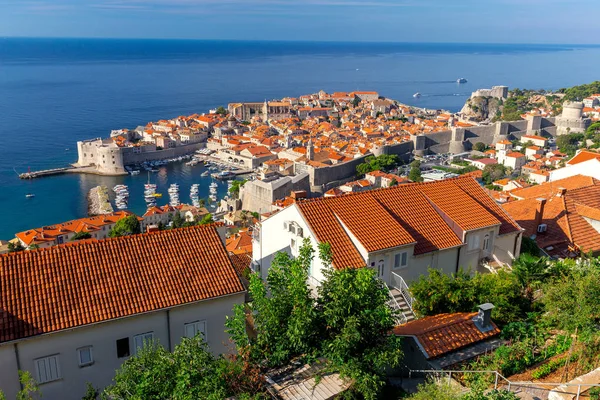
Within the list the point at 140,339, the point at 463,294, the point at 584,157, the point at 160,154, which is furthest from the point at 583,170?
the point at 160,154

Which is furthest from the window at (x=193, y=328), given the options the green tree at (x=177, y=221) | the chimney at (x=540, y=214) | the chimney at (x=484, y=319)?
the green tree at (x=177, y=221)

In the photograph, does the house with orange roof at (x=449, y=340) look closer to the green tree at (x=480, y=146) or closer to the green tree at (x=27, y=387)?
the green tree at (x=27, y=387)

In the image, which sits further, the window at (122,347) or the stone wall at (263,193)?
the stone wall at (263,193)

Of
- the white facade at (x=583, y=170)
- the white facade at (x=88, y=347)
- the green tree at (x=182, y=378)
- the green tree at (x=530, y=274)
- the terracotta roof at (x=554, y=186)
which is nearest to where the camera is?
the green tree at (x=182, y=378)

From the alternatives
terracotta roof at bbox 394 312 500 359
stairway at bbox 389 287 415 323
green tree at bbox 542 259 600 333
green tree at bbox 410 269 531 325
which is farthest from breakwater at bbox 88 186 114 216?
green tree at bbox 542 259 600 333

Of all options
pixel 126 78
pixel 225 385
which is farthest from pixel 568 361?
pixel 126 78

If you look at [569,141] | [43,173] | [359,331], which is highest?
[359,331]

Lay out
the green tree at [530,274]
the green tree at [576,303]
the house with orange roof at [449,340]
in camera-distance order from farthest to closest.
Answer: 1. the green tree at [530,274]
2. the house with orange roof at [449,340]
3. the green tree at [576,303]

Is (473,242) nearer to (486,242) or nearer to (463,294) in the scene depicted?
(486,242)

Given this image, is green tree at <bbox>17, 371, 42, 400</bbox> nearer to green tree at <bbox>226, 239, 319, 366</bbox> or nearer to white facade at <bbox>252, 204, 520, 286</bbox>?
green tree at <bbox>226, 239, 319, 366</bbox>
